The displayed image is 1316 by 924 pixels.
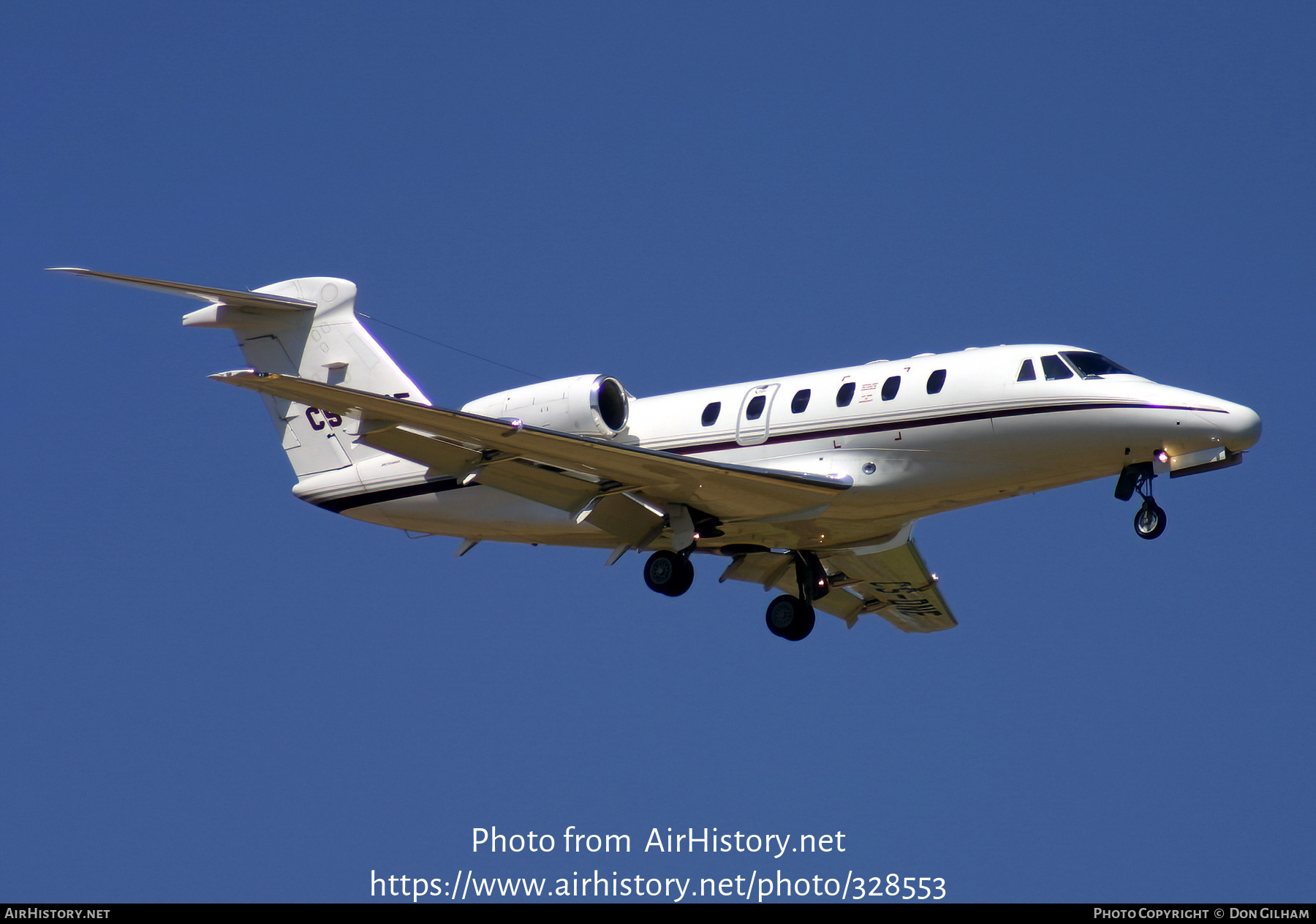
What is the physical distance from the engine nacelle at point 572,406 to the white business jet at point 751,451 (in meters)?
0.02

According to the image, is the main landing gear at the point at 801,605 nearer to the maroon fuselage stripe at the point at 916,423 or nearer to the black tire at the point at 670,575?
the black tire at the point at 670,575

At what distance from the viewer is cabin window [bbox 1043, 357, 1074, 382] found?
17.1 m

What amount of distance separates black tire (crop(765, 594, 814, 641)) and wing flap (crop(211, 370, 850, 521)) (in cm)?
198

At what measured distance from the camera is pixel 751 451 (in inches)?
727

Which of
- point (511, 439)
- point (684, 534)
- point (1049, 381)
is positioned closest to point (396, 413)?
point (511, 439)

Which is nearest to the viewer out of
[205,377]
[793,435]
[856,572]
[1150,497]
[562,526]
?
[205,377]

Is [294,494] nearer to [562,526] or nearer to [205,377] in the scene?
[562,526]

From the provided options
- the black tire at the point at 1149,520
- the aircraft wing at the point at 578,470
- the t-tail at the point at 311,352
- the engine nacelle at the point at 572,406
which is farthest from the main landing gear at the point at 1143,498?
the t-tail at the point at 311,352

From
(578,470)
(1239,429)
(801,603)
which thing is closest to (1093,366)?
(1239,429)

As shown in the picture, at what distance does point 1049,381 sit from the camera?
56.1ft

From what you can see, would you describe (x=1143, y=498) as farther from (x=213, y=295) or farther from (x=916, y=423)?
(x=213, y=295)

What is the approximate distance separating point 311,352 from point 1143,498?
→ 10.8 metres

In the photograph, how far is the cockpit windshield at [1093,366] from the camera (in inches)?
675

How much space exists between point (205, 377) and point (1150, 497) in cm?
951
